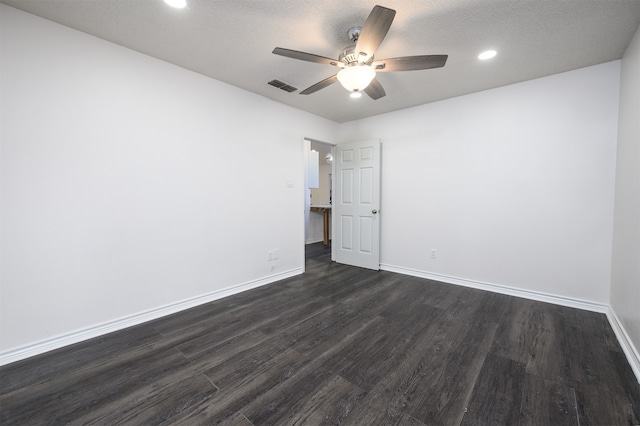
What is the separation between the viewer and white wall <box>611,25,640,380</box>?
1931 millimetres

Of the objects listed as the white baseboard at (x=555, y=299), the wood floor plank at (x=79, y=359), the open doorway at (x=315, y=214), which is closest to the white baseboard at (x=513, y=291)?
the white baseboard at (x=555, y=299)

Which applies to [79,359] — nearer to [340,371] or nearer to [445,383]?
[340,371]

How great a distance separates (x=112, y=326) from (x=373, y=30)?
3.23 meters

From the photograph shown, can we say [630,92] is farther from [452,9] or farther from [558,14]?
[452,9]

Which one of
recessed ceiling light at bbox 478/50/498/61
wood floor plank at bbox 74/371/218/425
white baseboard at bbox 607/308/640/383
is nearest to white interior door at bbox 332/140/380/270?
recessed ceiling light at bbox 478/50/498/61

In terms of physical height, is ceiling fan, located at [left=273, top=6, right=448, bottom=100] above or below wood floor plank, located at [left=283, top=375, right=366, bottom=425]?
above

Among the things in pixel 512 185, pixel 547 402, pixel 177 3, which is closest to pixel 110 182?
pixel 177 3

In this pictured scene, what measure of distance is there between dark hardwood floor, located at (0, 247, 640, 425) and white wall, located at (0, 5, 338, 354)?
1.41 feet

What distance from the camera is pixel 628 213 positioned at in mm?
2162

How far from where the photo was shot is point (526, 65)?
266 centimetres

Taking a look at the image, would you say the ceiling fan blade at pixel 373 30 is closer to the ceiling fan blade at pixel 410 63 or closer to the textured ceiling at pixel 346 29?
the ceiling fan blade at pixel 410 63

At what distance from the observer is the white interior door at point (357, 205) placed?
4246 mm

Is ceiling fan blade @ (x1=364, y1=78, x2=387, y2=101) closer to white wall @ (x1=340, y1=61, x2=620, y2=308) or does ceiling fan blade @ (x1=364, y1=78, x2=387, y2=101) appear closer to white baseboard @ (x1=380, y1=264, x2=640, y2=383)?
white wall @ (x1=340, y1=61, x2=620, y2=308)

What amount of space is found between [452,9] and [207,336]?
3.26 meters
